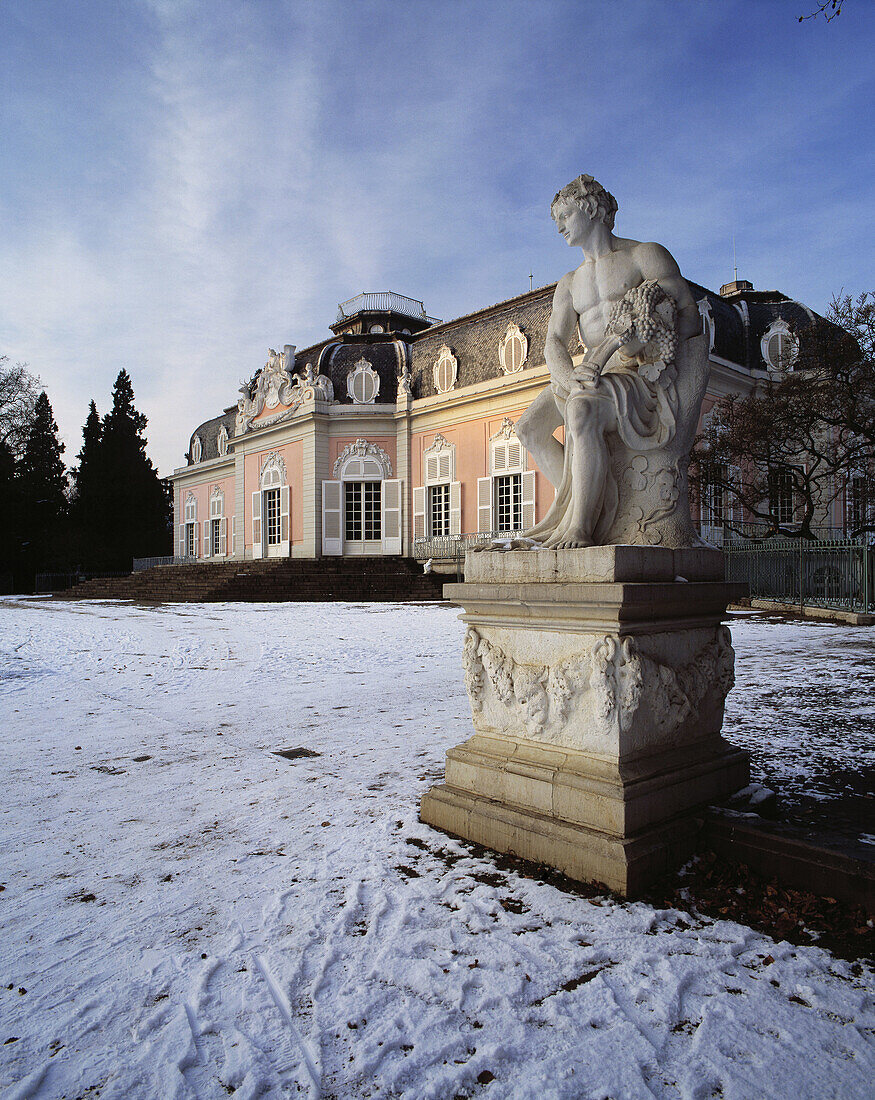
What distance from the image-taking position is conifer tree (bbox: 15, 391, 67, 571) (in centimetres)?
3781

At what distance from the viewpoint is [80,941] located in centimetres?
217

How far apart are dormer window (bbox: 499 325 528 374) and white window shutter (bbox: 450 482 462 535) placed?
4337 mm

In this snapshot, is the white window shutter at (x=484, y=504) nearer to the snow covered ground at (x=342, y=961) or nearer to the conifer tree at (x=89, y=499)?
the snow covered ground at (x=342, y=961)

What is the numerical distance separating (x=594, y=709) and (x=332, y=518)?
24.7m

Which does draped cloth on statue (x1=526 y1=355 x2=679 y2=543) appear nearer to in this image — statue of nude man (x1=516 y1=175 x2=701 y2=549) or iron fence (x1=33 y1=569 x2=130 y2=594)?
statue of nude man (x1=516 y1=175 x2=701 y2=549)

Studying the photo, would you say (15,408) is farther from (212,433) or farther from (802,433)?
(802,433)

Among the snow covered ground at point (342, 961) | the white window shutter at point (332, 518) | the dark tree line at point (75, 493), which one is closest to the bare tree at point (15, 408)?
the dark tree line at point (75, 493)

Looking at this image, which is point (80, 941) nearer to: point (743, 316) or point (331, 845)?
point (331, 845)

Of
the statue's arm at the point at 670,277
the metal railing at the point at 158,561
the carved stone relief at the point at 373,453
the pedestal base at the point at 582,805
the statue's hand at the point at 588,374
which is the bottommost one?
the pedestal base at the point at 582,805

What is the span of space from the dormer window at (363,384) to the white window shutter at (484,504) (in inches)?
222

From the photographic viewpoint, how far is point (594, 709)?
2666 millimetres

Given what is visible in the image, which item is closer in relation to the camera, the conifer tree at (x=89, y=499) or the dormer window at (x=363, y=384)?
the dormer window at (x=363, y=384)

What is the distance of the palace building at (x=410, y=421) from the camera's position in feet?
74.5

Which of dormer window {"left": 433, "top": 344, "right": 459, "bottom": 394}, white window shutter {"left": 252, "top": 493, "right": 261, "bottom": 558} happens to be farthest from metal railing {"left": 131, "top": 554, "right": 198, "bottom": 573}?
dormer window {"left": 433, "top": 344, "right": 459, "bottom": 394}
